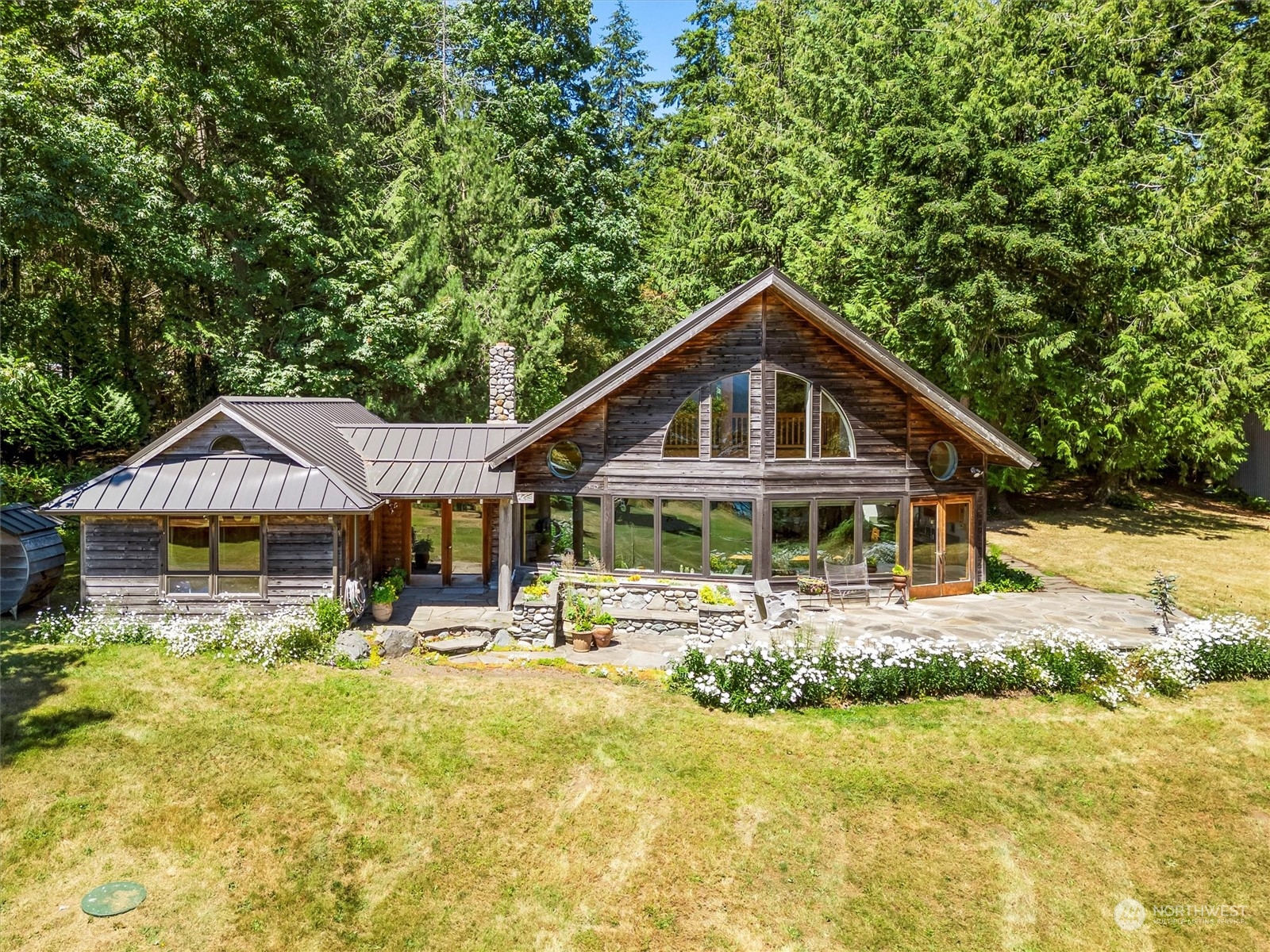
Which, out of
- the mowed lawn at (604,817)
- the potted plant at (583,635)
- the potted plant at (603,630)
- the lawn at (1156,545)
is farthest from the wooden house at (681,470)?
the lawn at (1156,545)

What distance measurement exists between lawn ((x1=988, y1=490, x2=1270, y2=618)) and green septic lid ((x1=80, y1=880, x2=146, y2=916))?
1773 cm

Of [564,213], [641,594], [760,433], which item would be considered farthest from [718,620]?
[564,213]

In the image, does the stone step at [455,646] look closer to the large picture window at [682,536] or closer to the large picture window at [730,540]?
the large picture window at [682,536]

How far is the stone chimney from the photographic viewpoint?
16.1m

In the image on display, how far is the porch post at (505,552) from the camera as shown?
44.8ft

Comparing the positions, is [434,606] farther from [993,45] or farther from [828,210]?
[993,45]

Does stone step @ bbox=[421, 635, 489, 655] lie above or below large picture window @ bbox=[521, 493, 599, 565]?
below

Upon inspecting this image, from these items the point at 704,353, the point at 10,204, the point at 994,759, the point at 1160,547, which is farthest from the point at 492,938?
the point at 1160,547

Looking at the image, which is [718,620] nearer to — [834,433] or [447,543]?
[834,433]

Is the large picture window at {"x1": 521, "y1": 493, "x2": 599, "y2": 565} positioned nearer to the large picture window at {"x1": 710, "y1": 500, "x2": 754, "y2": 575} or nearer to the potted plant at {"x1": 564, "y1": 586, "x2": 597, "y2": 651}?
the potted plant at {"x1": 564, "y1": 586, "x2": 597, "y2": 651}

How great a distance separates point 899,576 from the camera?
14.2 meters

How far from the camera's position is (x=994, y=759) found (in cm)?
914

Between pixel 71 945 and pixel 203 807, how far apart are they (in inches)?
75.0

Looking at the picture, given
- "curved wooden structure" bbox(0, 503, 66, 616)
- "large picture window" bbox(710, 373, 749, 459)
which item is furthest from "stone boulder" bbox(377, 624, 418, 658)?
"curved wooden structure" bbox(0, 503, 66, 616)
